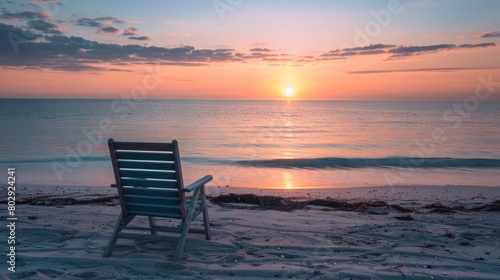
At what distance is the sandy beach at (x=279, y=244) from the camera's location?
3924 mm

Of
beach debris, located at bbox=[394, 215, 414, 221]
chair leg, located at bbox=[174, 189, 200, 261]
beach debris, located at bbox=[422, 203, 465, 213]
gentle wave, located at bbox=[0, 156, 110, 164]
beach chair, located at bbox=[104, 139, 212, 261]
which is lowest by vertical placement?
gentle wave, located at bbox=[0, 156, 110, 164]

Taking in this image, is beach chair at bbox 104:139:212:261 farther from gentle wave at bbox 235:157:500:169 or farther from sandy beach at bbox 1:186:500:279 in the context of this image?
gentle wave at bbox 235:157:500:169

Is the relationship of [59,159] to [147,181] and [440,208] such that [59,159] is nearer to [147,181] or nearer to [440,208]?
[147,181]

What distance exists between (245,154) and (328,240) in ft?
47.6

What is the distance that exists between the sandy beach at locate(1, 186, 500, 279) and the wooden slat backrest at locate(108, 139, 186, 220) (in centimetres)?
38

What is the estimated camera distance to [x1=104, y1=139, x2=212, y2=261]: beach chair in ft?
14.1

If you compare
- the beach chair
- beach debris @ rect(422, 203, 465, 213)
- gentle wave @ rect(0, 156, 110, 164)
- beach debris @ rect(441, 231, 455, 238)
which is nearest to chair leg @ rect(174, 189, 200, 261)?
the beach chair

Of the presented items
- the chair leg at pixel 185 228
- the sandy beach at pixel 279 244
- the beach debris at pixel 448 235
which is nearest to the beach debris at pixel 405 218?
the sandy beach at pixel 279 244

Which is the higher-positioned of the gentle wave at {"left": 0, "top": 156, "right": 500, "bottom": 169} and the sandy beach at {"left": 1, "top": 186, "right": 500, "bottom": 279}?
the sandy beach at {"left": 1, "top": 186, "right": 500, "bottom": 279}

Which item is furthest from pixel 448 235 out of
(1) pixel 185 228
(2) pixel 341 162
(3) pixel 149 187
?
(2) pixel 341 162

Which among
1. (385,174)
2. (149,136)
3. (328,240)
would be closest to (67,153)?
(149,136)

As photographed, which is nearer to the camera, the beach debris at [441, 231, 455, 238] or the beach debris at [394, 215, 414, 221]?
the beach debris at [441, 231, 455, 238]

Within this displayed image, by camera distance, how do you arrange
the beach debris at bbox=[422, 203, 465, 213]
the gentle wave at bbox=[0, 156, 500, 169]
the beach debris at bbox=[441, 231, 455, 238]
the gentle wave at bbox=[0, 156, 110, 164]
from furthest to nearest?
the gentle wave at bbox=[0, 156, 500, 169] → the gentle wave at bbox=[0, 156, 110, 164] → the beach debris at bbox=[422, 203, 465, 213] → the beach debris at bbox=[441, 231, 455, 238]

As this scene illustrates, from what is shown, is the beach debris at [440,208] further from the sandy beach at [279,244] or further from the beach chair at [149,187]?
the beach chair at [149,187]
